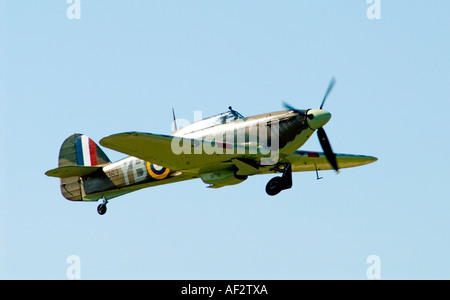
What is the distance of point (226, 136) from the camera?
24625 millimetres

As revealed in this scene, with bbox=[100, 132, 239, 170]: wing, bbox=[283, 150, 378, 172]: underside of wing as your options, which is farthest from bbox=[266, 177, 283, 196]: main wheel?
bbox=[100, 132, 239, 170]: wing

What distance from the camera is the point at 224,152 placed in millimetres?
24156

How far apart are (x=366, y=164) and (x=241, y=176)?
4.69 m

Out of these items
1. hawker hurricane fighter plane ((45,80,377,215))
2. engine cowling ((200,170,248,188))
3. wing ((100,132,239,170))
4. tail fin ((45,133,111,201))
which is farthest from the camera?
tail fin ((45,133,111,201))

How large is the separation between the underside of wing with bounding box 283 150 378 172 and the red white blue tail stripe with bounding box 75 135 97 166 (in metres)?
6.34

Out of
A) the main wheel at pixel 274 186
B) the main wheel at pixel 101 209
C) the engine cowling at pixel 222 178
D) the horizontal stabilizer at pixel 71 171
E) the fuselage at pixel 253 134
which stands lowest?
the main wheel at pixel 101 209

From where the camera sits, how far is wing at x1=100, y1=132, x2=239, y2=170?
22.8 m

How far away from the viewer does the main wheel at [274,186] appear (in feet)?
81.2

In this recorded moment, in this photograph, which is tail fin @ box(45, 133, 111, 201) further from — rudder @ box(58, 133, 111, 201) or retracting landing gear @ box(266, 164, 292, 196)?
retracting landing gear @ box(266, 164, 292, 196)

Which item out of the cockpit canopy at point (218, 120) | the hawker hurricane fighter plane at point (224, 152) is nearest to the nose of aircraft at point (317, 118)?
the hawker hurricane fighter plane at point (224, 152)

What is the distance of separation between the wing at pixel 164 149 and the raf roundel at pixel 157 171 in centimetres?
78

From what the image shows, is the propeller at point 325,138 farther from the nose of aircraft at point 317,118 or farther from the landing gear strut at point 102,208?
the landing gear strut at point 102,208

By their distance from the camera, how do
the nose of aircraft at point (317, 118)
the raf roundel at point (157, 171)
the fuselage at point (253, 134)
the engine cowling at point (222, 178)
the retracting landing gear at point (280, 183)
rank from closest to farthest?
the nose of aircraft at point (317, 118)
the fuselage at point (253, 134)
the retracting landing gear at point (280, 183)
the engine cowling at point (222, 178)
the raf roundel at point (157, 171)
